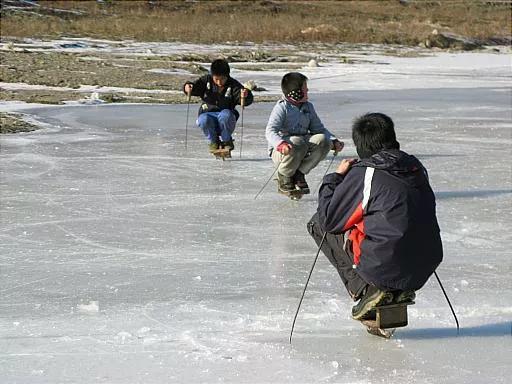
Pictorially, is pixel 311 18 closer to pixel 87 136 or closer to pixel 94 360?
pixel 87 136

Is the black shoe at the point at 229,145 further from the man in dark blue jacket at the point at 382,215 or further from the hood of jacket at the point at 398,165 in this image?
the hood of jacket at the point at 398,165

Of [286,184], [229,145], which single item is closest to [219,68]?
[229,145]

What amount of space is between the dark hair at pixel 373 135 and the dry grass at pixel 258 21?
27.3m

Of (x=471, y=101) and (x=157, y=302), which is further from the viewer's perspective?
(x=471, y=101)

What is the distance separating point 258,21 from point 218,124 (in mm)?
32934

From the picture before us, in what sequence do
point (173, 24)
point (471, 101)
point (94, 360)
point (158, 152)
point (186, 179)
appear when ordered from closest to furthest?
point (94, 360), point (186, 179), point (158, 152), point (471, 101), point (173, 24)

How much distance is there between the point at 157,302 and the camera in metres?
4.82

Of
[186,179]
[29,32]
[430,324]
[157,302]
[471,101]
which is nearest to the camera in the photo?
[430,324]

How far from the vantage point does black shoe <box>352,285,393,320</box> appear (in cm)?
419

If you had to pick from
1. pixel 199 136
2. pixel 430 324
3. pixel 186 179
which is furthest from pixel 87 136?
pixel 430 324

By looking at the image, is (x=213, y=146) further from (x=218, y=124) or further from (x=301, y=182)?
(x=301, y=182)

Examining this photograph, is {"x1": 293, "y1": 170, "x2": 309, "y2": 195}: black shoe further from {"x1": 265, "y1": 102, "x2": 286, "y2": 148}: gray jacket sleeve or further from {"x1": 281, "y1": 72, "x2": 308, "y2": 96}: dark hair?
{"x1": 281, "y1": 72, "x2": 308, "y2": 96}: dark hair

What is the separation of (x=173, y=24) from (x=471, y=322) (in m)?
35.3

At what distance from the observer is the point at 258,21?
4172 centimetres
